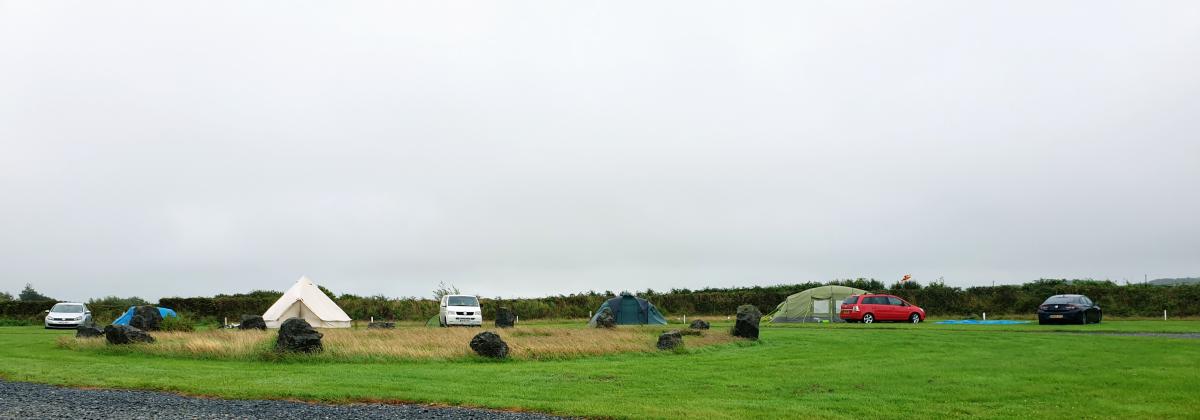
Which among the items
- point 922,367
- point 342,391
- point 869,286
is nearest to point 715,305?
point 869,286

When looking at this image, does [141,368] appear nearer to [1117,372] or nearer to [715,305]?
[1117,372]

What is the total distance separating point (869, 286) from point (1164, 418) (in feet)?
141

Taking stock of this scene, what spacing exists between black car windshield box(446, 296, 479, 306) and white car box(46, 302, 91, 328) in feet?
51.4

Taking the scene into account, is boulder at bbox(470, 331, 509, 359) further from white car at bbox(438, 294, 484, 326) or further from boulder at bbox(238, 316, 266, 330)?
white car at bbox(438, 294, 484, 326)

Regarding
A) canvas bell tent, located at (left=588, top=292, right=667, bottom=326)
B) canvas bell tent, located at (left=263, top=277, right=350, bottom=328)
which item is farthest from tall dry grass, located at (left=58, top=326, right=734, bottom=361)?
canvas bell tent, located at (left=588, top=292, right=667, bottom=326)

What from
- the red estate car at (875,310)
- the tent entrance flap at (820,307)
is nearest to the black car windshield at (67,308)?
the tent entrance flap at (820,307)

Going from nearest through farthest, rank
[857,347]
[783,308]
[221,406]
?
[221,406], [857,347], [783,308]

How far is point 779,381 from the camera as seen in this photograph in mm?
14852

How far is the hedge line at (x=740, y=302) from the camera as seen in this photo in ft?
141

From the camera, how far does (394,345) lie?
21.0m

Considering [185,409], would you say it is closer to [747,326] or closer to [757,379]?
[757,379]

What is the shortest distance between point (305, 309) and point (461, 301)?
20.4 feet

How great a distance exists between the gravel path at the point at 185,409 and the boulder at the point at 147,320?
58.7 ft

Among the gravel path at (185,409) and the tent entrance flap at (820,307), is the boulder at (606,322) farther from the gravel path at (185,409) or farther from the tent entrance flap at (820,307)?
the gravel path at (185,409)
